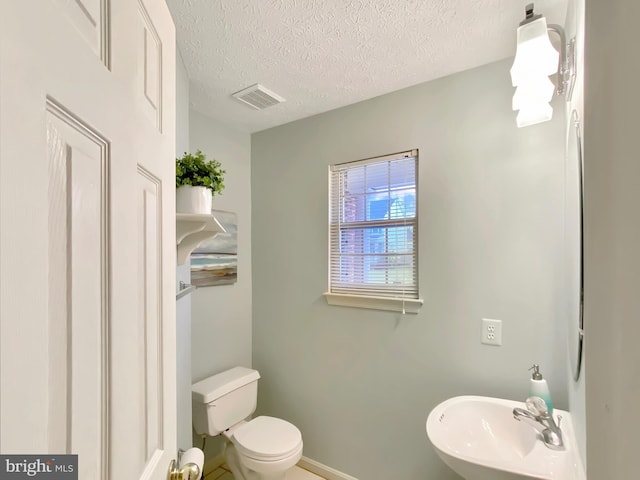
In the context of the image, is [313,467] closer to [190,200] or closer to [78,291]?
[190,200]

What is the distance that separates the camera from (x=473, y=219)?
5.16ft

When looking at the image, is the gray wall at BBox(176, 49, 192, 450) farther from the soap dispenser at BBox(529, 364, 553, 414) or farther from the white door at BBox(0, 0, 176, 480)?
the soap dispenser at BBox(529, 364, 553, 414)

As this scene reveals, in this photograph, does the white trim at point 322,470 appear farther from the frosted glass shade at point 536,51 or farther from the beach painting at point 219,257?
the frosted glass shade at point 536,51

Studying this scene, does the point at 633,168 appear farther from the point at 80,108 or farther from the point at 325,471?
the point at 325,471

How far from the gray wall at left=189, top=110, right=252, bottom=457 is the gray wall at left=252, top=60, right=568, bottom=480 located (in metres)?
0.16

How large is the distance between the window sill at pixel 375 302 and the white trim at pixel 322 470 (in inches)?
42.5

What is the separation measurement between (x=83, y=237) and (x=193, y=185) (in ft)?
2.81

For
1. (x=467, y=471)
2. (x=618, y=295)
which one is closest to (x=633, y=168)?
(x=618, y=295)

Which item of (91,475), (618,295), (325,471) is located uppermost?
(618,295)

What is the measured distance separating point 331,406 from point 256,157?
190cm

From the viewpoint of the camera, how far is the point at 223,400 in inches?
75.0

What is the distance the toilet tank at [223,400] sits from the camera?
5.98ft

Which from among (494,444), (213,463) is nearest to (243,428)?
(213,463)

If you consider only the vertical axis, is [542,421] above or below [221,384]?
above
